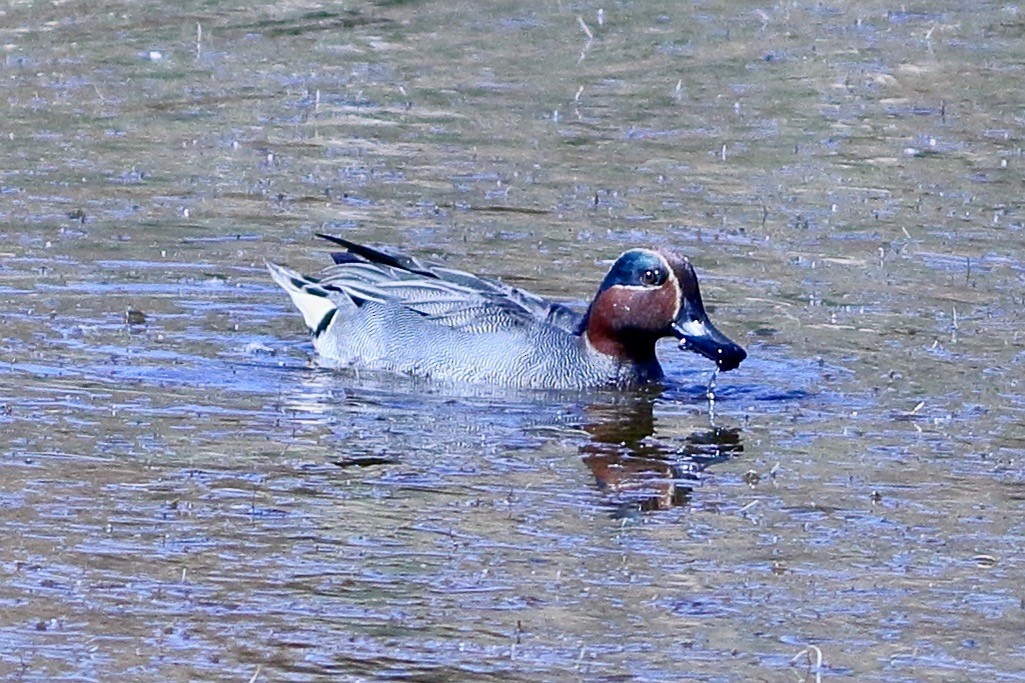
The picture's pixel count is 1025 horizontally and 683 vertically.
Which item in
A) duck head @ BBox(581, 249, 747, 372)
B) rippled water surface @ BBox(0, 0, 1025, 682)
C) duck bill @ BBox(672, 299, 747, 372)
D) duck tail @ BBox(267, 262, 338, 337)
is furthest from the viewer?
duck tail @ BBox(267, 262, 338, 337)

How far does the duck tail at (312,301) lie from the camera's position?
33.7 feet

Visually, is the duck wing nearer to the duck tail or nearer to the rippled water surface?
the duck tail

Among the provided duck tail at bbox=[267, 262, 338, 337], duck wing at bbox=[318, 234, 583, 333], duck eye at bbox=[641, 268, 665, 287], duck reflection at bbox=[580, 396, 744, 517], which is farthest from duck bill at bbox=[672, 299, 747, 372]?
duck tail at bbox=[267, 262, 338, 337]

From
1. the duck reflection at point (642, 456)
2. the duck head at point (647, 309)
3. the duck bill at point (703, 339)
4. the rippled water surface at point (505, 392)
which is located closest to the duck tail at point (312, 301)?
the rippled water surface at point (505, 392)

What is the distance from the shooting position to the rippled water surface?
6355 mm

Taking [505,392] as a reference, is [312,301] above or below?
above

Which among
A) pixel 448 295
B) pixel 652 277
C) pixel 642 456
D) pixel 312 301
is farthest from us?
pixel 312 301

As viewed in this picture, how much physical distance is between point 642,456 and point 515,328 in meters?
1.51

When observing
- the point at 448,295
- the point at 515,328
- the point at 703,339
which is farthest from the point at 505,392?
the point at 703,339

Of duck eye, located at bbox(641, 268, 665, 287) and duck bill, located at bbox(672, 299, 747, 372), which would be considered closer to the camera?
duck bill, located at bbox(672, 299, 747, 372)

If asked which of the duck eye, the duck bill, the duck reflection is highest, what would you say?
the duck eye

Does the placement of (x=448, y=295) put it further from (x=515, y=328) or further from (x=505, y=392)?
(x=505, y=392)

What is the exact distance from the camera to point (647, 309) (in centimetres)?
981

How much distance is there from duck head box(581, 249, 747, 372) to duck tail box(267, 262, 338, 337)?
49.8 inches
